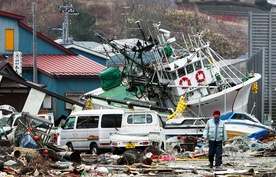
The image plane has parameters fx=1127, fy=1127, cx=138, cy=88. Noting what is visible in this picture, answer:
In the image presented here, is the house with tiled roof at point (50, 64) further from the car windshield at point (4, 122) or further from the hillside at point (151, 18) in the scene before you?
the hillside at point (151, 18)

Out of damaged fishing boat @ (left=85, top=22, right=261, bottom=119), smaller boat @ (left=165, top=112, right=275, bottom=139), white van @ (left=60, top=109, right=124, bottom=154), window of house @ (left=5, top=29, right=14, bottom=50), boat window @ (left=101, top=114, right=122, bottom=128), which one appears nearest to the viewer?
white van @ (left=60, top=109, right=124, bottom=154)

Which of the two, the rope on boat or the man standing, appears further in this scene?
the rope on boat

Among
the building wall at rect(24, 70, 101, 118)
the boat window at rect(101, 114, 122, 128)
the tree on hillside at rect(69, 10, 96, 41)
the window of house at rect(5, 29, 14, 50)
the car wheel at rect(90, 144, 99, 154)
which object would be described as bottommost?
the car wheel at rect(90, 144, 99, 154)

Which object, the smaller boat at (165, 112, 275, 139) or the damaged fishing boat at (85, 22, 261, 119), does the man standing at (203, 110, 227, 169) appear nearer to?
the smaller boat at (165, 112, 275, 139)

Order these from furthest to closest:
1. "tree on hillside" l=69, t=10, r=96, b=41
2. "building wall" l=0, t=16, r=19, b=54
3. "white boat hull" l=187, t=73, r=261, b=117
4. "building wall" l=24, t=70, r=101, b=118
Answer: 1. "tree on hillside" l=69, t=10, r=96, b=41
2. "building wall" l=0, t=16, r=19, b=54
3. "building wall" l=24, t=70, r=101, b=118
4. "white boat hull" l=187, t=73, r=261, b=117

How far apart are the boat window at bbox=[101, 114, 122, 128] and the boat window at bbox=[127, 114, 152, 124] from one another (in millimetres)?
931

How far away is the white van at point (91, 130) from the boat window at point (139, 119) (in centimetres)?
55

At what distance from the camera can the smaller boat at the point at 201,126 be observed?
39.9 m

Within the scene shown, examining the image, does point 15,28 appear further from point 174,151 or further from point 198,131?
point 174,151

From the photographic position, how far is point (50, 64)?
2416 inches

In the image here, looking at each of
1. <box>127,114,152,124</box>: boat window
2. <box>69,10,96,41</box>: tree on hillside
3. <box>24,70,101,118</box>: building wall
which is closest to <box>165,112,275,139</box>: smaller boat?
<box>127,114,152,124</box>: boat window

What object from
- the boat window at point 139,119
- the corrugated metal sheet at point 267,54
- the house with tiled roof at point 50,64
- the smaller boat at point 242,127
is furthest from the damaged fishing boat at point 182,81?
the boat window at point 139,119

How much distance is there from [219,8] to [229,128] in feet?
262

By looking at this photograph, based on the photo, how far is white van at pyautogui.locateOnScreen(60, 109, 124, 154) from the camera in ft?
114
